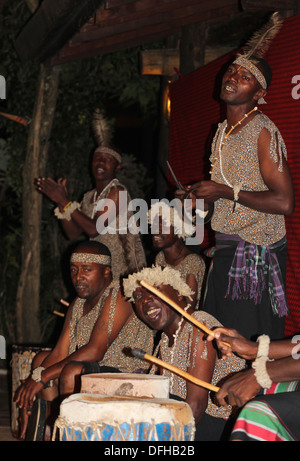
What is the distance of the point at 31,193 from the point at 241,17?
2.56 metres

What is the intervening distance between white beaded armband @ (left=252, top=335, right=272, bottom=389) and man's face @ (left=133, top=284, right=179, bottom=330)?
0.88 meters

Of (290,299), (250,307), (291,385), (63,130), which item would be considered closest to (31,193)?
(63,130)

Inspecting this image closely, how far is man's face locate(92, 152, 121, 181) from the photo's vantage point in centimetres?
570

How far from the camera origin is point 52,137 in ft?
25.2

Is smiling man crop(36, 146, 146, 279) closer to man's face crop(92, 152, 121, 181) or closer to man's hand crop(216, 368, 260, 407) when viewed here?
man's face crop(92, 152, 121, 181)

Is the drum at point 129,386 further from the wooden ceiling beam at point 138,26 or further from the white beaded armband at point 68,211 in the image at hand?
the wooden ceiling beam at point 138,26

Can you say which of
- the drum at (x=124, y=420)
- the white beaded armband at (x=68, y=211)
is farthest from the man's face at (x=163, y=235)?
the drum at (x=124, y=420)

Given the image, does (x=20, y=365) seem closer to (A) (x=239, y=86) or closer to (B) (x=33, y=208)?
(B) (x=33, y=208)

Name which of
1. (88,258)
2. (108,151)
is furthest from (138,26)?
(88,258)

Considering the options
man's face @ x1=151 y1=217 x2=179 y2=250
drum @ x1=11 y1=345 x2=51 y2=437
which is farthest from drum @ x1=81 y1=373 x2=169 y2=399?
man's face @ x1=151 y1=217 x2=179 y2=250

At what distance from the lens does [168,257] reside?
5.11 meters

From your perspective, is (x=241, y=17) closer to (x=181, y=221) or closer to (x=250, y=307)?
(x=181, y=221)
